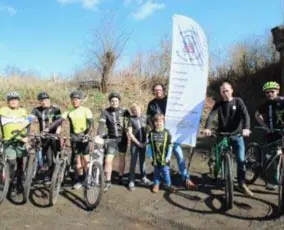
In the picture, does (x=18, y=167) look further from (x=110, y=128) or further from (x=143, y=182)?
(x=143, y=182)

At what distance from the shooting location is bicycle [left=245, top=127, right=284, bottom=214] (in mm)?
6446

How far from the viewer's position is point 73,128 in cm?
822

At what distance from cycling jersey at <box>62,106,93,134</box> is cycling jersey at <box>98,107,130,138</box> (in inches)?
12.3

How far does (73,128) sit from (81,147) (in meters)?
0.40

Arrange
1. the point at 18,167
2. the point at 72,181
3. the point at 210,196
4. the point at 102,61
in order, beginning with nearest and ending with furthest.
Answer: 1. the point at 210,196
2. the point at 18,167
3. the point at 72,181
4. the point at 102,61

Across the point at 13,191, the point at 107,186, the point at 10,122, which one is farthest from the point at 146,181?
the point at 10,122

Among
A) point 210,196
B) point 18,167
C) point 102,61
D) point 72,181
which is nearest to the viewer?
point 210,196

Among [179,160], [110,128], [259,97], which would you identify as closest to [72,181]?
[110,128]

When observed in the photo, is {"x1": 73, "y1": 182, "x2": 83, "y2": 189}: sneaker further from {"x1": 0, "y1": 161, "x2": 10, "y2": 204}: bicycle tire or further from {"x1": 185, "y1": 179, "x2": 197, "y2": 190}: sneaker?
{"x1": 185, "y1": 179, "x2": 197, "y2": 190}: sneaker

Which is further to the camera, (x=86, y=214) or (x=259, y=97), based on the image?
(x=259, y=97)

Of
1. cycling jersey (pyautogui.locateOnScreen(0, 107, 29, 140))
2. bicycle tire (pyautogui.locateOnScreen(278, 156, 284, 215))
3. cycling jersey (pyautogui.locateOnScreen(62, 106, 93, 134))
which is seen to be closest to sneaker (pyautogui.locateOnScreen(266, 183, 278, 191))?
bicycle tire (pyautogui.locateOnScreen(278, 156, 284, 215))

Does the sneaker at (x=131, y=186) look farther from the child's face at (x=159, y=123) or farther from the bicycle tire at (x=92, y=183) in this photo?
the child's face at (x=159, y=123)

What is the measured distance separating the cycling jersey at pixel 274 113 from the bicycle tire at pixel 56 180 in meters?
3.76

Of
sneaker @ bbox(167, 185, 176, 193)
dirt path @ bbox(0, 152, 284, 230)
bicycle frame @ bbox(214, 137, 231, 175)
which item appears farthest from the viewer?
sneaker @ bbox(167, 185, 176, 193)
